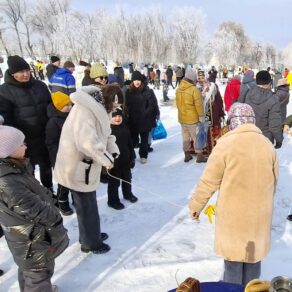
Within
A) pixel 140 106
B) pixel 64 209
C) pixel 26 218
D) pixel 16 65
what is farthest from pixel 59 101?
pixel 140 106

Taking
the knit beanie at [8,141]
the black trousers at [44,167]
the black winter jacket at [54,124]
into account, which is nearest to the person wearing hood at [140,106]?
the black trousers at [44,167]

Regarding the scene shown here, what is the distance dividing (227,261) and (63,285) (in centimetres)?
147

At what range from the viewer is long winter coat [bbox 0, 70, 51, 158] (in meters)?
3.80

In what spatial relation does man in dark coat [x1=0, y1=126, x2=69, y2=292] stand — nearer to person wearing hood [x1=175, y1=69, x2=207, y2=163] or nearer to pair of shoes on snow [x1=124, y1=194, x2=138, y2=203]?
pair of shoes on snow [x1=124, y1=194, x2=138, y2=203]

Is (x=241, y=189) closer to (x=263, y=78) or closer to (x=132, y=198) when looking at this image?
(x=132, y=198)

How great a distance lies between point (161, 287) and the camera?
9.56 ft

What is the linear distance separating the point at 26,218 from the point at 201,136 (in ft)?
14.2

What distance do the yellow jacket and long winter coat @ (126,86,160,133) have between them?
485 millimetres

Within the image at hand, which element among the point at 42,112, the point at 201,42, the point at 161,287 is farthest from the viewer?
the point at 201,42

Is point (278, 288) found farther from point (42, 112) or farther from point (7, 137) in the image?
point (42, 112)

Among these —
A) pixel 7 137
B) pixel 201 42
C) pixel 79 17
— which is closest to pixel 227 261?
pixel 7 137

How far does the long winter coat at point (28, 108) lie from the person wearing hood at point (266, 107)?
2.74 m

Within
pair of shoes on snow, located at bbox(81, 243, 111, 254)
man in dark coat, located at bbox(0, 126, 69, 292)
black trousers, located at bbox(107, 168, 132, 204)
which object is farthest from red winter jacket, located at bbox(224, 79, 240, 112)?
man in dark coat, located at bbox(0, 126, 69, 292)

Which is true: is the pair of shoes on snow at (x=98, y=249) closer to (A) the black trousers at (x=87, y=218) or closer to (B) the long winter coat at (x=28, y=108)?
(A) the black trousers at (x=87, y=218)
